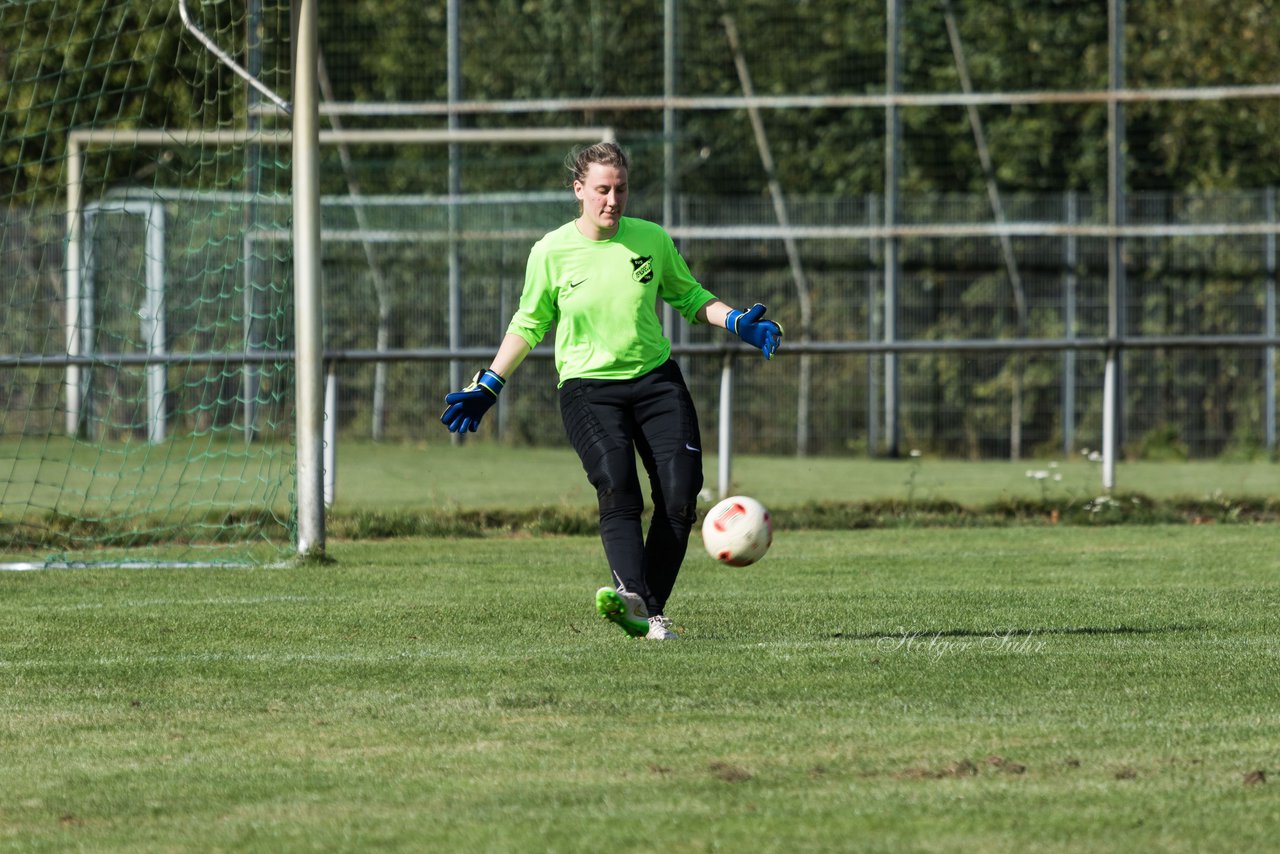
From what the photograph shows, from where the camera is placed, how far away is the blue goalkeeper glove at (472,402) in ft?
25.0

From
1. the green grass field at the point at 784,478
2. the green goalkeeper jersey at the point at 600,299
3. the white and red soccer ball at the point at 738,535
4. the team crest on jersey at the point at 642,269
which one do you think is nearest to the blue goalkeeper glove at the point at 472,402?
the green goalkeeper jersey at the point at 600,299

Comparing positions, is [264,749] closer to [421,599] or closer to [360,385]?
[421,599]

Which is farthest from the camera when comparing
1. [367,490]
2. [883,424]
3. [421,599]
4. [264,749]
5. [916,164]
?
[916,164]

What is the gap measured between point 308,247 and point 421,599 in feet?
8.72

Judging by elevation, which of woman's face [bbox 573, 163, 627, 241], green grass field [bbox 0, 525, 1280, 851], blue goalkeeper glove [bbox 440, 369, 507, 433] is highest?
woman's face [bbox 573, 163, 627, 241]

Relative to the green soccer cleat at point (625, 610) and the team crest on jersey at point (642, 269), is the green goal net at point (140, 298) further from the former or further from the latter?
the green soccer cleat at point (625, 610)

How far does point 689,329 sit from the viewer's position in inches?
891

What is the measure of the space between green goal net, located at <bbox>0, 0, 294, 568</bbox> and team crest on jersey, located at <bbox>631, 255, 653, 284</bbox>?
501 centimetres

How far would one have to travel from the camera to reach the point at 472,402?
7.63 metres

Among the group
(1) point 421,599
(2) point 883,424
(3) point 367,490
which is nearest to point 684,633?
(1) point 421,599

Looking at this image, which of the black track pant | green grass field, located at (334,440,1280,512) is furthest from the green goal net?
the black track pant
